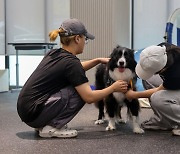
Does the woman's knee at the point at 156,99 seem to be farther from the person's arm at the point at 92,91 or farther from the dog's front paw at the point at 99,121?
the dog's front paw at the point at 99,121

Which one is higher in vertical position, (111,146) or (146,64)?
(146,64)

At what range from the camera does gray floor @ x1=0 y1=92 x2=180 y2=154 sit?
190cm

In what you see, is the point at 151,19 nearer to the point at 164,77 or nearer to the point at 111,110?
the point at 111,110

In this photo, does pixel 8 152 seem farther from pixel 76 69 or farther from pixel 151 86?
pixel 151 86

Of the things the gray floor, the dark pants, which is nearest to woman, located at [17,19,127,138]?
the dark pants

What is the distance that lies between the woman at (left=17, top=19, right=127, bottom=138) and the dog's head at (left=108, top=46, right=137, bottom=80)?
0.14 metres

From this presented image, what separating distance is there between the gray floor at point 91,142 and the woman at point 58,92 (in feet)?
0.37

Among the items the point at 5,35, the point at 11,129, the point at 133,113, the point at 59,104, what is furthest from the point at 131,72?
the point at 5,35

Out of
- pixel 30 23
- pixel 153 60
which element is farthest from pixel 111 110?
pixel 30 23

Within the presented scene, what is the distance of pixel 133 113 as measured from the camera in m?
2.42

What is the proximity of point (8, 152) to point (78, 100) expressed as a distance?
59 centimetres

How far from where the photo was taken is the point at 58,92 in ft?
7.39

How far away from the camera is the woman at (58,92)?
2197 millimetres

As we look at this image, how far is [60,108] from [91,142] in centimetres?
31
